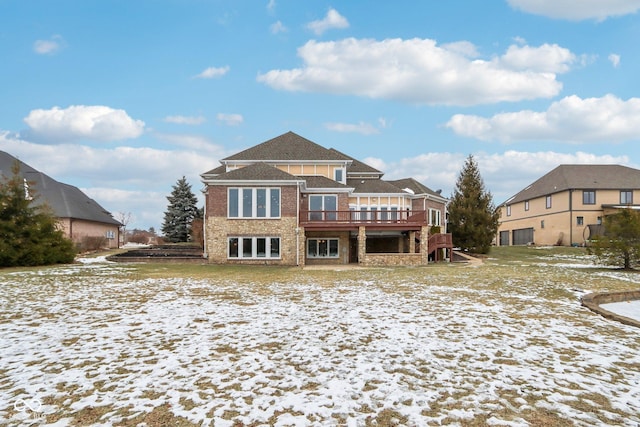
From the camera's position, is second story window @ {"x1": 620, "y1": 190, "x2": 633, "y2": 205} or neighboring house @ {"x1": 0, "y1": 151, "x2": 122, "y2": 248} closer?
neighboring house @ {"x1": 0, "y1": 151, "x2": 122, "y2": 248}

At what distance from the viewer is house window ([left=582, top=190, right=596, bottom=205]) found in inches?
1490

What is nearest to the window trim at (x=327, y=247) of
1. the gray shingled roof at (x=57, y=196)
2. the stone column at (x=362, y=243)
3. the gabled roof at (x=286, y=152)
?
the stone column at (x=362, y=243)

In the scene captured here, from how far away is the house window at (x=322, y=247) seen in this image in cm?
2522

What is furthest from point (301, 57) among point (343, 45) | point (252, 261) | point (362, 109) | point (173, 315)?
point (173, 315)

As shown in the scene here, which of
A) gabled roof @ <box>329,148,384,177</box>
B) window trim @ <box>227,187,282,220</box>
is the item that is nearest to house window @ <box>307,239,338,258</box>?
window trim @ <box>227,187,282,220</box>

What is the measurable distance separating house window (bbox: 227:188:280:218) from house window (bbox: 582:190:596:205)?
34989 mm

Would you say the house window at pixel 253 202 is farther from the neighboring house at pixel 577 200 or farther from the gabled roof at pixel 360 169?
the neighboring house at pixel 577 200

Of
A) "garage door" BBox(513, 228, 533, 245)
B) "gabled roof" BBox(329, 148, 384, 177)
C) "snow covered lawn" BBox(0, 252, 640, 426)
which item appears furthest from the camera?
"garage door" BBox(513, 228, 533, 245)

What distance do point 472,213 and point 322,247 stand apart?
13.9m

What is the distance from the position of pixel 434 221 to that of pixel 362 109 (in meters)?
11.3

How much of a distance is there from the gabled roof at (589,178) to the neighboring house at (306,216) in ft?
72.0

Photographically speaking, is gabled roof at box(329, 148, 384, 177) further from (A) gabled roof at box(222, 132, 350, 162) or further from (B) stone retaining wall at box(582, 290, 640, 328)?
(B) stone retaining wall at box(582, 290, 640, 328)

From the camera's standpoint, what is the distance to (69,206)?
3253 cm

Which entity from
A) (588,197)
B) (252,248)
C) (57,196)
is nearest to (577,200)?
(588,197)
